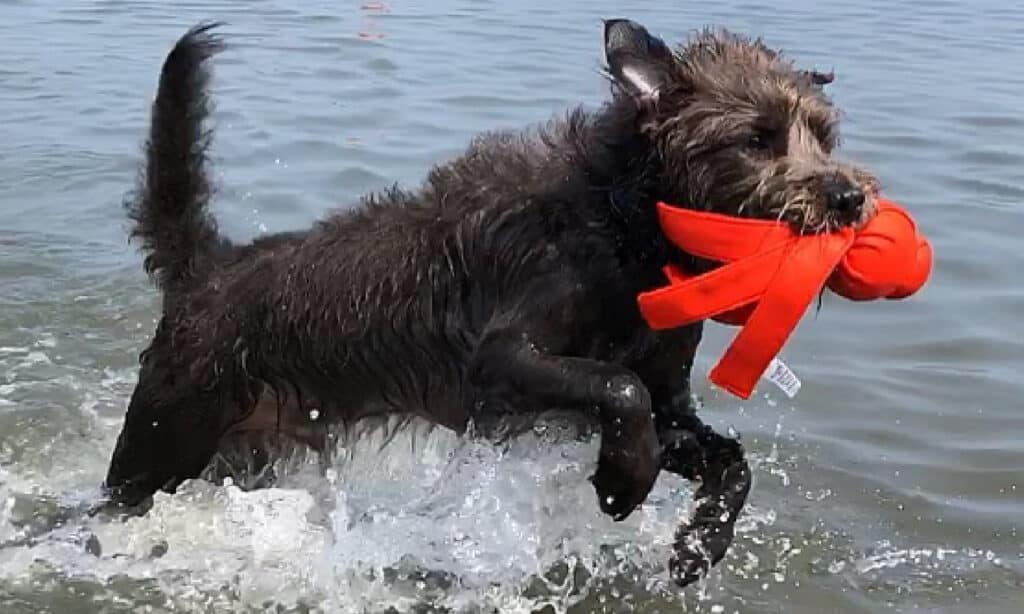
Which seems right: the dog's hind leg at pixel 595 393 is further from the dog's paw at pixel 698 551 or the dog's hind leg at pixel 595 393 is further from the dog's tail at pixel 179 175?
the dog's tail at pixel 179 175

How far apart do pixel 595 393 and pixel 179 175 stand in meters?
1.95

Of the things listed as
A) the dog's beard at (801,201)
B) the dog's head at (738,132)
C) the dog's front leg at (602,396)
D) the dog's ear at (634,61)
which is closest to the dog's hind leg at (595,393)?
the dog's front leg at (602,396)

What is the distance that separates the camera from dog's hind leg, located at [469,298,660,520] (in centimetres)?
524

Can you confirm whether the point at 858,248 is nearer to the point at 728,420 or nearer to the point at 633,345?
the point at 633,345

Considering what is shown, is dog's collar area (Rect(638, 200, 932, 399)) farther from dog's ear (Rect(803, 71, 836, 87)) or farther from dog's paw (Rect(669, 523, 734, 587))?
dog's paw (Rect(669, 523, 734, 587))

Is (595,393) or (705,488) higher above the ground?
(595,393)

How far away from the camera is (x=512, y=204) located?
220 inches

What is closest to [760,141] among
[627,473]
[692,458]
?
[627,473]

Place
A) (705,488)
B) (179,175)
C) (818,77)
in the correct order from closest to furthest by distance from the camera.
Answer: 1. (818,77)
2. (705,488)
3. (179,175)

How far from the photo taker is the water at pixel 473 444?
20.0 feet

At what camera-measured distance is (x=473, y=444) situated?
6121 millimetres

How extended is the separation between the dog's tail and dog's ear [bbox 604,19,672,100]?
161cm

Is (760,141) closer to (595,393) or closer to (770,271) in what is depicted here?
(770,271)

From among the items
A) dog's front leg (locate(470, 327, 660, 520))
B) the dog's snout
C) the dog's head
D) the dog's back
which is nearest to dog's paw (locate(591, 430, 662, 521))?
dog's front leg (locate(470, 327, 660, 520))
